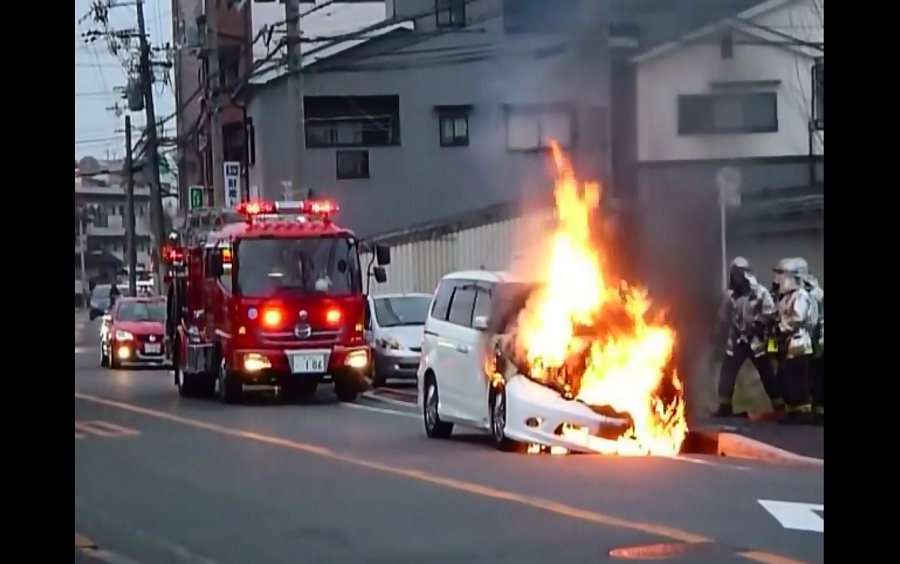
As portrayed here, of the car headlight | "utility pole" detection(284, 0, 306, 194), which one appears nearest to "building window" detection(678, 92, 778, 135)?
the car headlight

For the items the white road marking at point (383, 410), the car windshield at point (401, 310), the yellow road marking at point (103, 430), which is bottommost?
the white road marking at point (383, 410)

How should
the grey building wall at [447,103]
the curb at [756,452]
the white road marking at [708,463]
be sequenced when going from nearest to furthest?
the white road marking at [708,463] → the curb at [756,452] → the grey building wall at [447,103]

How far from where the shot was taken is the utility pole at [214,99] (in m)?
32.9

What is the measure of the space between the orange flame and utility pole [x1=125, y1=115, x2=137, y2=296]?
28.8m

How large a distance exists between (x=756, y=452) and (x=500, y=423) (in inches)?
94.2

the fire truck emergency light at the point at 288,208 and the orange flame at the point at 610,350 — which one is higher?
the fire truck emergency light at the point at 288,208

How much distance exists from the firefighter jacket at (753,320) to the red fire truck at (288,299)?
6.49 metres

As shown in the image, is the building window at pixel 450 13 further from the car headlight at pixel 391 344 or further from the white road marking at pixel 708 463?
the white road marking at pixel 708 463

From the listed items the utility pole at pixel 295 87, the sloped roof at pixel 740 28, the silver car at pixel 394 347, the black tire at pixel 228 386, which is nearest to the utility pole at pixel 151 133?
the utility pole at pixel 295 87

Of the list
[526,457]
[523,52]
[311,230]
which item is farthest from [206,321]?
[526,457]

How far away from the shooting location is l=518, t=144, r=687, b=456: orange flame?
49.9 ft

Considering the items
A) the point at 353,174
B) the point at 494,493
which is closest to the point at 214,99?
the point at 353,174
